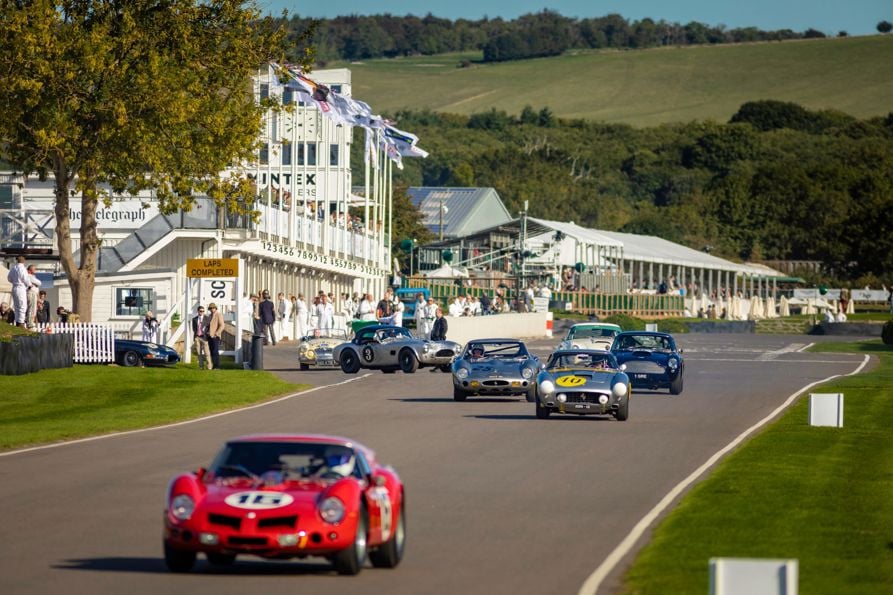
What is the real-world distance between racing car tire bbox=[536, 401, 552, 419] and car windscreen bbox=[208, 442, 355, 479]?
50.5ft

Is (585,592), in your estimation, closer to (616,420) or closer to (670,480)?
(670,480)

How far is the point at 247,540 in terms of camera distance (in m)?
11.6

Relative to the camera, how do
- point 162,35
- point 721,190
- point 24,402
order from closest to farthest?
point 24,402, point 162,35, point 721,190

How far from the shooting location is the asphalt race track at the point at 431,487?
40.4 feet

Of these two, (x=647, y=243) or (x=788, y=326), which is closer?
(x=788, y=326)

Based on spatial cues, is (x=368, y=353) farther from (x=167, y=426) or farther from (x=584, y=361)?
(x=167, y=426)

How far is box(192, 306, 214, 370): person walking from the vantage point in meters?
41.2

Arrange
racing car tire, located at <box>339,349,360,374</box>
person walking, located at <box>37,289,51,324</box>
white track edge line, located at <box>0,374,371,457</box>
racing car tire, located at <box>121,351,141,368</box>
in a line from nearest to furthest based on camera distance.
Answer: white track edge line, located at <box>0,374,371,457</box> → racing car tire, located at <box>121,351,141,368</box> → person walking, located at <box>37,289,51,324</box> → racing car tire, located at <box>339,349,360,374</box>

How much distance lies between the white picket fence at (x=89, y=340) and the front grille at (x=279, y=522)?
28.9m

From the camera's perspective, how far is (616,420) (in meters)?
28.0

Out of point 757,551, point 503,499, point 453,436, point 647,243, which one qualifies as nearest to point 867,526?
point 757,551

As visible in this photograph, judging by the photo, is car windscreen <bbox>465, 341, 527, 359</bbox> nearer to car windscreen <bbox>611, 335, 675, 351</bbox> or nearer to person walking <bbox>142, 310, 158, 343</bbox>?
car windscreen <bbox>611, 335, 675, 351</bbox>

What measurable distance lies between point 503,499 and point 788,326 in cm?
6616

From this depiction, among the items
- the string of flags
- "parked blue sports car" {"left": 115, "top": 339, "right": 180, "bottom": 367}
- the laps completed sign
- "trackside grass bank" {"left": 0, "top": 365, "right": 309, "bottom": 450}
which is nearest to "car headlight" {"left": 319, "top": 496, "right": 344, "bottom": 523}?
"trackside grass bank" {"left": 0, "top": 365, "right": 309, "bottom": 450}
